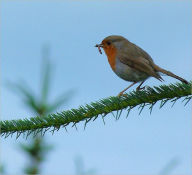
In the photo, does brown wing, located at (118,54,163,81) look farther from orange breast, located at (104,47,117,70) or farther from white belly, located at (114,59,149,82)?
orange breast, located at (104,47,117,70)

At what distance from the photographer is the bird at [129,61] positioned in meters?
4.29

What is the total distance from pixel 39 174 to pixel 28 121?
777 mm

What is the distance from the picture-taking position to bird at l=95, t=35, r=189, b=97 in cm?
429

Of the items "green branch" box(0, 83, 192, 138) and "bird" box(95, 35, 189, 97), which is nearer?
"green branch" box(0, 83, 192, 138)

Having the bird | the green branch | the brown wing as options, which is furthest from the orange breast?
the green branch

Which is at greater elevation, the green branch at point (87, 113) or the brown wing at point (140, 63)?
the brown wing at point (140, 63)

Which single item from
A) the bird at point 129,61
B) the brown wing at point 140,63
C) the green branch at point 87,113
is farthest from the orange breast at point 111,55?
the green branch at point 87,113

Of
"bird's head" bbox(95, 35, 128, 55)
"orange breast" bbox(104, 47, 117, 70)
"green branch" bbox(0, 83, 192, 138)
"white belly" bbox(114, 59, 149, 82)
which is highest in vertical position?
"bird's head" bbox(95, 35, 128, 55)

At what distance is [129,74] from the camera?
4406 millimetres

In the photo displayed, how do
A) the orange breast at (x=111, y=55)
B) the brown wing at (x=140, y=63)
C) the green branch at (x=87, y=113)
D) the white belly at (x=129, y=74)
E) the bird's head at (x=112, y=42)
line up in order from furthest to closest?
the bird's head at (x=112, y=42)
the orange breast at (x=111, y=55)
the white belly at (x=129, y=74)
the brown wing at (x=140, y=63)
the green branch at (x=87, y=113)

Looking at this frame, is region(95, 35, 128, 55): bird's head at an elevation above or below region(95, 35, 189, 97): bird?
above

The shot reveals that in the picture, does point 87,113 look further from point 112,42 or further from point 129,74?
point 112,42

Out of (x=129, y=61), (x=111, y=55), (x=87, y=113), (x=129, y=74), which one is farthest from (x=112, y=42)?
(x=87, y=113)

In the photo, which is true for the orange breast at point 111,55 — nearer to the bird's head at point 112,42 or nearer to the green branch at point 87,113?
the bird's head at point 112,42
